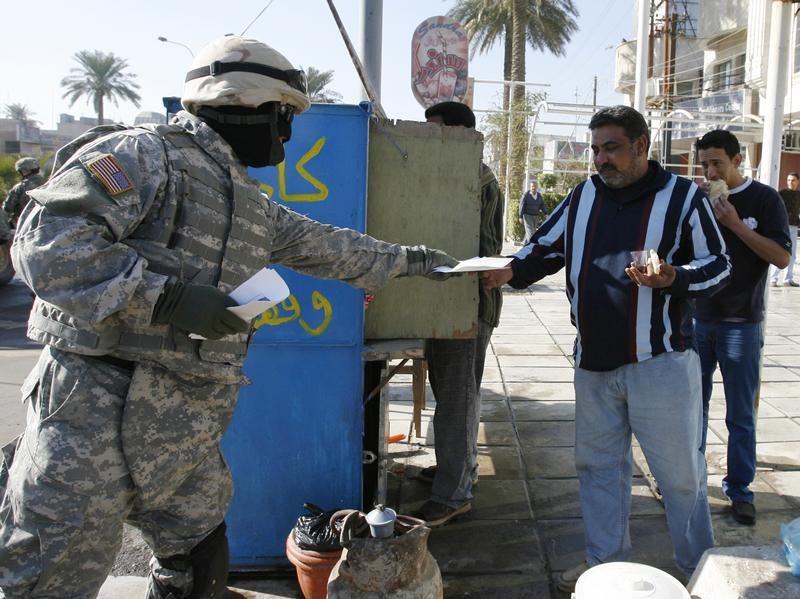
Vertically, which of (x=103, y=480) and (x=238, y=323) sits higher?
(x=238, y=323)

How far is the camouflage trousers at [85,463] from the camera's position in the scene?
1.80 metres

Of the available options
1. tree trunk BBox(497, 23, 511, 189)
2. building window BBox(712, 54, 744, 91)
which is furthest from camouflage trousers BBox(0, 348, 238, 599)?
building window BBox(712, 54, 744, 91)

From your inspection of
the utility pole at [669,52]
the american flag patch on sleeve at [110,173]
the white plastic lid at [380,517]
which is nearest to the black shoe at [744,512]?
the white plastic lid at [380,517]

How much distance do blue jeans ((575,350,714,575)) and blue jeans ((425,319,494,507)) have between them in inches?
27.9

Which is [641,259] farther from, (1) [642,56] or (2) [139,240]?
(1) [642,56]

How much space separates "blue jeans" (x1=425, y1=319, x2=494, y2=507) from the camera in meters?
3.51

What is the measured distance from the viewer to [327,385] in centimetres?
299

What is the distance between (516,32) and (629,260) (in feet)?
66.8

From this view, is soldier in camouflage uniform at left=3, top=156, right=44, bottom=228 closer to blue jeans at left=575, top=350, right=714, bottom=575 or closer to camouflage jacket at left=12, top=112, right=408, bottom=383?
camouflage jacket at left=12, top=112, right=408, bottom=383

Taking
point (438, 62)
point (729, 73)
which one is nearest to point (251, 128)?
point (438, 62)

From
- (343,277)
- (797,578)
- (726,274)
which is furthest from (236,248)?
(797,578)

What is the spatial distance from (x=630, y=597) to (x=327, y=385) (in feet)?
4.94

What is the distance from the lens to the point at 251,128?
2129 mm

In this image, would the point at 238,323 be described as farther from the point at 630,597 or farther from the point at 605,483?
the point at 605,483
